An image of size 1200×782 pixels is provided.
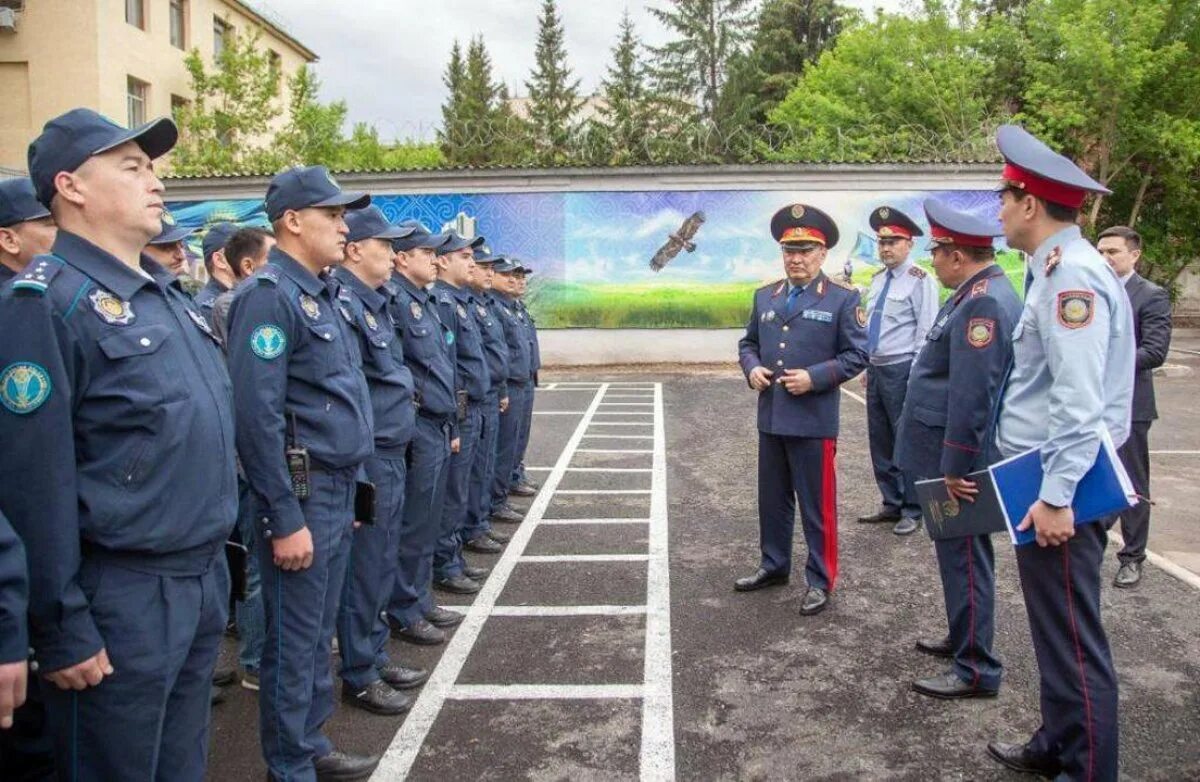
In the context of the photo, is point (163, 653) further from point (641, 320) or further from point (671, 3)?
point (671, 3)

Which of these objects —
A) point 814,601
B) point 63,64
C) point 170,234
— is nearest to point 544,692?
point 814,601

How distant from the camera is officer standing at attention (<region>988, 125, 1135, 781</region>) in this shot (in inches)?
105

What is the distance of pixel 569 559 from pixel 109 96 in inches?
957

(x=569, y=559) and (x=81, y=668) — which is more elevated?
(x=81, y=668)

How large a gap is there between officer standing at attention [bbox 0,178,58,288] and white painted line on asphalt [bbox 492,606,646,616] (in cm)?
263

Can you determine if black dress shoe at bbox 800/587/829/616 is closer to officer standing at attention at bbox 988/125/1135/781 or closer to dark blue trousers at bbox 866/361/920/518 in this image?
officer standing at attention at bbox 988/125/1135/781

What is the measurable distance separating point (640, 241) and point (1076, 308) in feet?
41.2

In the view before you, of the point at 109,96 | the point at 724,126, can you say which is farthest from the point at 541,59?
the point at 109,96

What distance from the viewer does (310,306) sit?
9.70 feet

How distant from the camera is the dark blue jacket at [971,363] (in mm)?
3395

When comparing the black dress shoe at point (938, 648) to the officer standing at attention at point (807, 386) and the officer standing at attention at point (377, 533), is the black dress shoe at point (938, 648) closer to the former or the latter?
the officer standing at attention at point (807, 386)

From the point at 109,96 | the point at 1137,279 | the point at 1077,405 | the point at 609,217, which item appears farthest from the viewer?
the point at 109,96

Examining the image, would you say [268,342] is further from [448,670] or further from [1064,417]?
[1064,417]

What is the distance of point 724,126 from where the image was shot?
3647 centimetres
